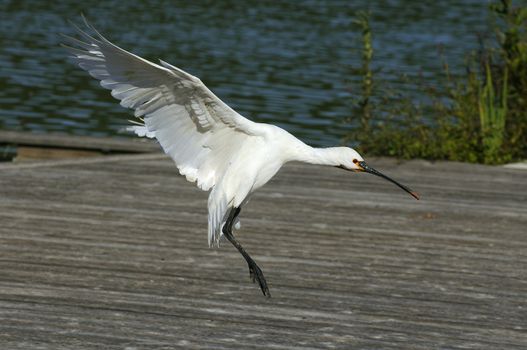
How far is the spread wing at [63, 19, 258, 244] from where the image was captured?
5965mm

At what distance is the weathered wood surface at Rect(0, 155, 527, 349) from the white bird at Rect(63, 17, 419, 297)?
0.40 m

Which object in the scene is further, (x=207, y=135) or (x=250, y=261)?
(x=207, y=135)

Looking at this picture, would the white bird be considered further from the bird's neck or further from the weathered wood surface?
the weathered wood surface

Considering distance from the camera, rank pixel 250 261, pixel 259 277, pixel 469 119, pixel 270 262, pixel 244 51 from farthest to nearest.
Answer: pixel 244 51 → pixel 469 119 → pixel 270 262 → pixel 250 261 → pixel 259 277

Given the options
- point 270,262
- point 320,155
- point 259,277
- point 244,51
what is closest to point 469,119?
point 270,262

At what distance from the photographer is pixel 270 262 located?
23.4 ft

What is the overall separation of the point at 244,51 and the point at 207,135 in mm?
17535

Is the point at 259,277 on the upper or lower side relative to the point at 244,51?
upper

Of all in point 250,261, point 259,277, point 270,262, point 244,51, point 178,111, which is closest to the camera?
point 259,277

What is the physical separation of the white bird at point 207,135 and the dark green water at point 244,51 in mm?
5002

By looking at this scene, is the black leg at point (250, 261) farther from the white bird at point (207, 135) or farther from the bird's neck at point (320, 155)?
the bird's neck at point (320, 155)

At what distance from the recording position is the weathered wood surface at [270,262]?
5621mm

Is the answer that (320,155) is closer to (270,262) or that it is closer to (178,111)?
(178,111)

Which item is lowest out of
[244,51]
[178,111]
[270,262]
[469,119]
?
[244,51]
